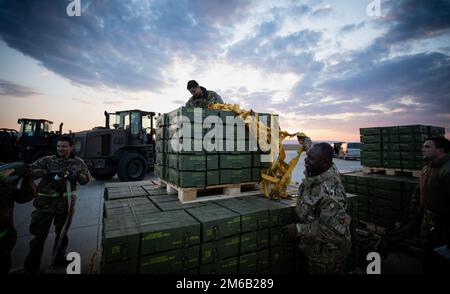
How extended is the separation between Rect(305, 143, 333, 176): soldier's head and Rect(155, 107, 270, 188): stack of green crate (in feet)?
5.39

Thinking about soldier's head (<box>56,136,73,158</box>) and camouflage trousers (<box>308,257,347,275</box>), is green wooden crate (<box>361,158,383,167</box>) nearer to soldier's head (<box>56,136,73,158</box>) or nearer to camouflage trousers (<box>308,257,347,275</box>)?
camouflage trousers (<box>308,257,347,275</box>)

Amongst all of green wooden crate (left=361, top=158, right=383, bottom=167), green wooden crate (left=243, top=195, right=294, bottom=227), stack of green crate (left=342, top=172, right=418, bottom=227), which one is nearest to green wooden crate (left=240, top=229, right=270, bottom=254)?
green wooden crate (left=243, top=195, right=294, bottom=227)

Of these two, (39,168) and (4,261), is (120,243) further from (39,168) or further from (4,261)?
(39,168)

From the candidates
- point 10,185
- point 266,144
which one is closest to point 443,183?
point 266,144

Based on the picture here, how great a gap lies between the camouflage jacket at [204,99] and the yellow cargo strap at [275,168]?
1.97ft

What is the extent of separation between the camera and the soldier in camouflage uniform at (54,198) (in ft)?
11.0

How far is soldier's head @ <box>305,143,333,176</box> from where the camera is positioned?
2.53 metres

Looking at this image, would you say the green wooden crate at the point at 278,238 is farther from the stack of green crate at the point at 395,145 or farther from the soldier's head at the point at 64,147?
the stack of green crate at the point at 395,145

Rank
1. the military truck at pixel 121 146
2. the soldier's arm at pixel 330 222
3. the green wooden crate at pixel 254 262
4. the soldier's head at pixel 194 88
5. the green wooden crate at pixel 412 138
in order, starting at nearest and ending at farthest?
the soldier's arm at pixel 330 222
the green wooden crate at pixel 254 262
the soldier's head at pixel 194 88
the green wooden crate at pixel 412 138
the military truck at pixel 121 146

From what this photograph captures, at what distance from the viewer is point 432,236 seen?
3148mm

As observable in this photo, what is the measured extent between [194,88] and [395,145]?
19.6ft

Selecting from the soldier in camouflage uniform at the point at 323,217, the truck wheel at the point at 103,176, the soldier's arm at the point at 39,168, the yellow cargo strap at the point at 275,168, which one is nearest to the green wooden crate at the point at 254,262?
the soldier in camouflage uniform at the point at 323,217

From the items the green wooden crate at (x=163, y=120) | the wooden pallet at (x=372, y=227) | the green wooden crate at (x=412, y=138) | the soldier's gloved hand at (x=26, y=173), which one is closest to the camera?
the soldier's gloved hand at (x=26, y=173)

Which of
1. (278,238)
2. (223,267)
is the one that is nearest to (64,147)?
(223,267)
